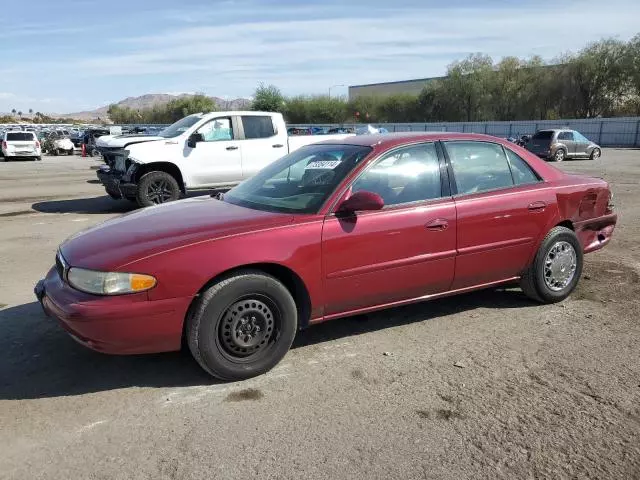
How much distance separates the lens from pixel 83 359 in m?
4.07

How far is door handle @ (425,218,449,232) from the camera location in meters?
4.30

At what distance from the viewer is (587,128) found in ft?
140

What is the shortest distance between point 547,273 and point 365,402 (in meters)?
2.49

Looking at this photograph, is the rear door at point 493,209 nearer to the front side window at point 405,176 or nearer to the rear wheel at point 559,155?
the front side window at point 405,176

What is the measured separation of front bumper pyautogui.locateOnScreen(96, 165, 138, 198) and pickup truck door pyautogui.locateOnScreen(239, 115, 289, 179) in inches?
86.6

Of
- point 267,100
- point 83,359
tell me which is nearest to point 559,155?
point 83,359

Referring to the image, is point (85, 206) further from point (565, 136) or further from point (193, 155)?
point (565, 136)

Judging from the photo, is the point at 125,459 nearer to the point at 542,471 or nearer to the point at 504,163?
the point at 542,471

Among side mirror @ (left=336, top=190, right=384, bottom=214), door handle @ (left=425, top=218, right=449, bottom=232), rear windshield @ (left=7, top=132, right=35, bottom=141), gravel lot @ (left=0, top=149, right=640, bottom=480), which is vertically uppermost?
side mirror @ (left=336, top=190, right=384, bottom=214)

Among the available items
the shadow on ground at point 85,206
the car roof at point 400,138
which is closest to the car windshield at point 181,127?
the shadow on ground at point 85,206

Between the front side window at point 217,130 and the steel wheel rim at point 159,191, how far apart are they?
1223 mm

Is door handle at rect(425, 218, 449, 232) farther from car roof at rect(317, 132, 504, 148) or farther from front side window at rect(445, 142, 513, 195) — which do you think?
car roof at rect(317, 132, 504, 148)

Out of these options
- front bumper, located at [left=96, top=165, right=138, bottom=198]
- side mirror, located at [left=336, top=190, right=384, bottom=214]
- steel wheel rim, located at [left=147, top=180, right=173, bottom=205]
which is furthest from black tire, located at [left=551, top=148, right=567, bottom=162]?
side mirror, located at [left=336, top=190, right=384, bottom=214]

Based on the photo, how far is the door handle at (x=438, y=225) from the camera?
430cm
